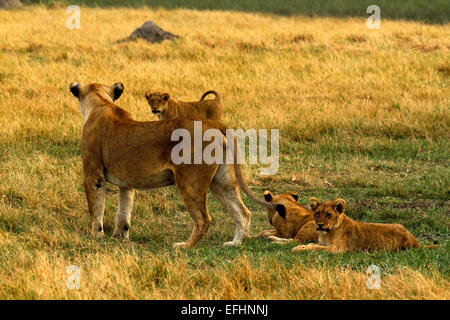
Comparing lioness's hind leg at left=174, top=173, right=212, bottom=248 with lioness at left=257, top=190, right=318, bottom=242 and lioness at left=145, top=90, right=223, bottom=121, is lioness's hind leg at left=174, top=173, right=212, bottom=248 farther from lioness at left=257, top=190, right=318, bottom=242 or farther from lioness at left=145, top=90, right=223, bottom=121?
A: lioness at left=145, top=90, right=223, bottom=121

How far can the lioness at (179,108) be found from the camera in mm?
9961

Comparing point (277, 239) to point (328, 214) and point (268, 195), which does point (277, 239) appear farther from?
point (328, 214)

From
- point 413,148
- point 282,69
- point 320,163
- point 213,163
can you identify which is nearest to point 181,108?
point 320,163

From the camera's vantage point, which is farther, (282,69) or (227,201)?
(282,69)

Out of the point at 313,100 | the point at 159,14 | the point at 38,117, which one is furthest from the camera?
the point at 159,14

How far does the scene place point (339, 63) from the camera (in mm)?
15367

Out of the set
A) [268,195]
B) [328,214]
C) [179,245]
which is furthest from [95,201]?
[328,214]

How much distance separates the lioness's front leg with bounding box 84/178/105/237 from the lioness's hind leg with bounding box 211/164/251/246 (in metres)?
1.04

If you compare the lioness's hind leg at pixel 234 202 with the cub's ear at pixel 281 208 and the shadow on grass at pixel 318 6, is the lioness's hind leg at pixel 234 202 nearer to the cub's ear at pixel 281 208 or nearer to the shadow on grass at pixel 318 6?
the cub's ear at pixel 281 208

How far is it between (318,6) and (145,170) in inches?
912

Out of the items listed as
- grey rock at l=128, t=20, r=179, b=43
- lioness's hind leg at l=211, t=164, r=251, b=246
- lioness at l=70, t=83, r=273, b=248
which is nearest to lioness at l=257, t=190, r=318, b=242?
lioness's hind leg at l=211, t=164, r=251, b=246
